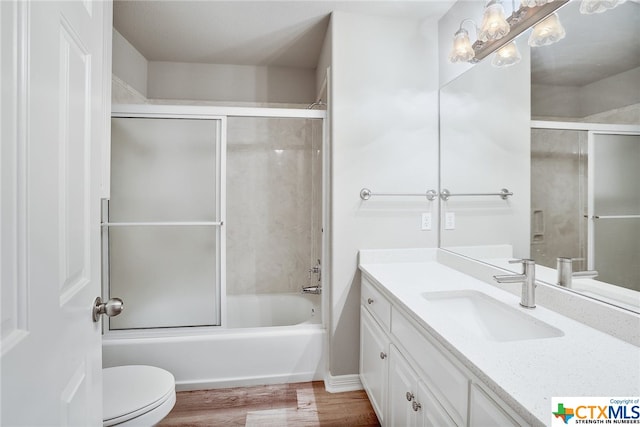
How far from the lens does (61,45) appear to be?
66cm

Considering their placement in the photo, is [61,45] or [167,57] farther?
[167,57]

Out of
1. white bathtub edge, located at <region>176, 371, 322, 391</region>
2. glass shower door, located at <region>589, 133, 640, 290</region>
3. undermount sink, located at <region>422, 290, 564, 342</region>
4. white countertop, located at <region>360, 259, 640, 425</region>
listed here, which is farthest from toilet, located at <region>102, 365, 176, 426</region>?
glass shower door, located at <region>589, 133, 640, 290</region>

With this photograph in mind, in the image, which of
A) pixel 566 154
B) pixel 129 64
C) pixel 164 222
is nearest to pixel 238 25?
pixel 129 64

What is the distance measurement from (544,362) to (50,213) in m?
1.20

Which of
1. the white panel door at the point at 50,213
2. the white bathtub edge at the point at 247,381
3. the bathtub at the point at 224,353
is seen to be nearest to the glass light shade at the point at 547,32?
the white panel door at the point at 50,213

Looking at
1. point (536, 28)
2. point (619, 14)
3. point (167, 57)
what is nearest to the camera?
point (619, 14)

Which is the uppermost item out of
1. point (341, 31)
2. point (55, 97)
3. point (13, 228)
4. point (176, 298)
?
point (341, 31)

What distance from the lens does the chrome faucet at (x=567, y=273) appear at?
1.18 m

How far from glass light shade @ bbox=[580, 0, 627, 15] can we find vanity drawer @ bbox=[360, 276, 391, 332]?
1392mm

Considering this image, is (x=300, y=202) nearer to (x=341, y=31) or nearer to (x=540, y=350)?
(x=341, y=31)

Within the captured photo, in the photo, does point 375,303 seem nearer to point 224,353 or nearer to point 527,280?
point 527,280

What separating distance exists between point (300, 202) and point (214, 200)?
3.43 ft

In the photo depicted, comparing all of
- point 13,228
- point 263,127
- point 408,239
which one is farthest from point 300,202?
point 13,228

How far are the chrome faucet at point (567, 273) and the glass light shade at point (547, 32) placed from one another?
89 cm
